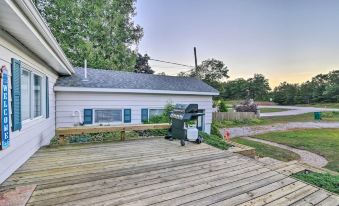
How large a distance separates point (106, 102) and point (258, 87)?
5566 centimetres

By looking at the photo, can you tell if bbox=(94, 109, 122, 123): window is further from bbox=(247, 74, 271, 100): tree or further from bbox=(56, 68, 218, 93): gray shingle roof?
bbox=(247, 74, 271, 100): tree

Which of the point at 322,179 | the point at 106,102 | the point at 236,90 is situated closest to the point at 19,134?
the point at 106,102

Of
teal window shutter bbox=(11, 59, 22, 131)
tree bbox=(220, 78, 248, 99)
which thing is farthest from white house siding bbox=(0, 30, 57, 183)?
tree bbox=(220, 78, 248, 99)

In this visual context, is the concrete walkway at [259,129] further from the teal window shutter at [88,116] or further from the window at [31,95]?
the window at [31,95]

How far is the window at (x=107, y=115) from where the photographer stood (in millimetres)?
8398

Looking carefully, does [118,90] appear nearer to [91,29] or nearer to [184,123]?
[184,123]

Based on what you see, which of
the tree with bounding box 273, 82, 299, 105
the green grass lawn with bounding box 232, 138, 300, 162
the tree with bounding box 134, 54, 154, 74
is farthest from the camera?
the tree with bounding box 273, 82, 299, 105

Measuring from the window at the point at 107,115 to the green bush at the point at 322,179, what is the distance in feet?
21.6

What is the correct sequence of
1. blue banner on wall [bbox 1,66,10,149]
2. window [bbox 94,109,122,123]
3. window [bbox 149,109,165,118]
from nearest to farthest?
blue banner on wall [bbox 1,66,10,149]
window [bbox 94,109,122,123]
window [bbox 149,109,165,118]

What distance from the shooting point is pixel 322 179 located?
381 cm

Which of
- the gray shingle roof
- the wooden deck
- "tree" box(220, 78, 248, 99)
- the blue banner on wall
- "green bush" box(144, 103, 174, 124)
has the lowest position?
the wooden deck

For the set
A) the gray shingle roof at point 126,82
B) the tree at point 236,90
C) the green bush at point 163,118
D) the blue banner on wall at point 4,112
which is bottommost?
the green bush at point 163,118

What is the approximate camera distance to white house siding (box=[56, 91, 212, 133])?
7.77 meters

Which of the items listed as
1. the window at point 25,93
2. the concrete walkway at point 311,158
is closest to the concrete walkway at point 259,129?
the concrete walkway at point 311,158
